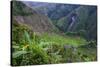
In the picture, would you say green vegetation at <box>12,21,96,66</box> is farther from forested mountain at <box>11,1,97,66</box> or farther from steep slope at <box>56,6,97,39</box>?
steep slope at <box>56,6,97,39</box>

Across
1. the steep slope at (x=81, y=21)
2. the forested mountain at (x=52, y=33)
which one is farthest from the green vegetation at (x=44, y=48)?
the steep slope at (x=81, y=21)

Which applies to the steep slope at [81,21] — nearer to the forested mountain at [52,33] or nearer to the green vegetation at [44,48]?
the forested mountain at [52,33]

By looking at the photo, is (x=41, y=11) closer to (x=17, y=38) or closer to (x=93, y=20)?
(x=17, y=38)

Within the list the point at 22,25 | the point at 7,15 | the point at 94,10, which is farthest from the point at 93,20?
the point at 7,15

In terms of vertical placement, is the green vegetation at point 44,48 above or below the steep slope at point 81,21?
below

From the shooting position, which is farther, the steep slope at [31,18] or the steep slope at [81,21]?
the steep slope at [81,21]

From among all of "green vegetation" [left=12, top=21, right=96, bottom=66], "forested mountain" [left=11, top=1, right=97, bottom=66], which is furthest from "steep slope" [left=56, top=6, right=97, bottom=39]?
"green vegetation" [left=12, top=21, right=96, bottom=66]
